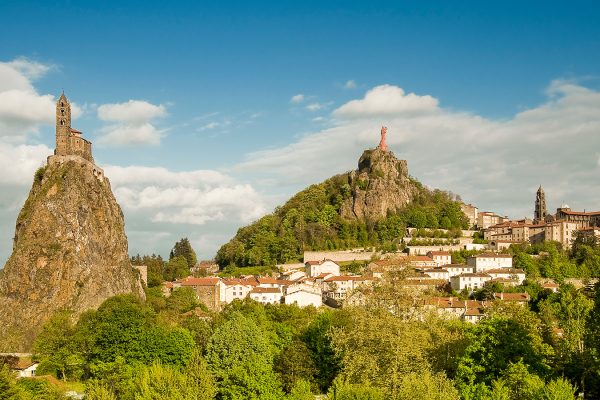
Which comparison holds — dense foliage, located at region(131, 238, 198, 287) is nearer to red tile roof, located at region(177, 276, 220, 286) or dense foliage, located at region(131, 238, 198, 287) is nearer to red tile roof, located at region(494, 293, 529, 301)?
red tile roof, located at region(177, 276, 220, 286)

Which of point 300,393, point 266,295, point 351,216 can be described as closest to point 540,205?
point 351,216

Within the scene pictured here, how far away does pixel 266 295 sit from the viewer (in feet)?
281

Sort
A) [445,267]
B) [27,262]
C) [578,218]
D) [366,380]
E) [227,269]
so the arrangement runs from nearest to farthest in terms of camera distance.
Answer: [366,380] → [27,262] → [445,267] → [227,269] → [578,218]

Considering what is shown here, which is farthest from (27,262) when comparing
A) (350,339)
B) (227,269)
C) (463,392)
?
(463,392)

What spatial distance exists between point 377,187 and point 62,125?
55613 mm

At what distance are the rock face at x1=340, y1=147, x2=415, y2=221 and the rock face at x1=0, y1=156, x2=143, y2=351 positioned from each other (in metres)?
44.2

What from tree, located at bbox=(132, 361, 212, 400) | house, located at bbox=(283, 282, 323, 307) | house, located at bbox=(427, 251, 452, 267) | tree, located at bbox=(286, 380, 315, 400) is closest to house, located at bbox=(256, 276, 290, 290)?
house, located at bbox=(283, 282, 323, 307)

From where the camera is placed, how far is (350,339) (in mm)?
34844

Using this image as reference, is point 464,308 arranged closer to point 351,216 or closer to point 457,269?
point 457,269

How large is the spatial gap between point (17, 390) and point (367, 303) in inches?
726

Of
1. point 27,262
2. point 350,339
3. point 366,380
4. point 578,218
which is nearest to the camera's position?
point 366,380

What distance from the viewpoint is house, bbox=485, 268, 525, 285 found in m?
87.8

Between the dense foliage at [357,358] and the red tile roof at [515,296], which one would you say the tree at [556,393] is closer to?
the dense foliage at [357,358]

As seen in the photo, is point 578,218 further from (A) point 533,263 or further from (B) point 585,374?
(B) point 585,374
